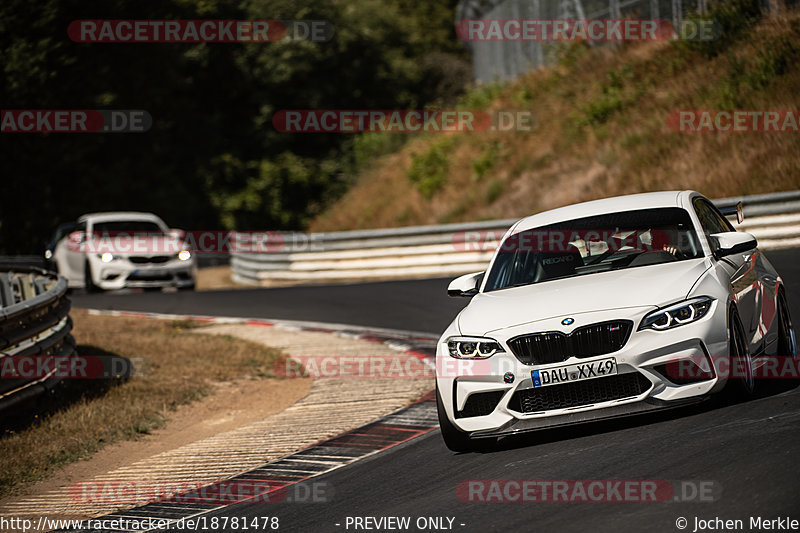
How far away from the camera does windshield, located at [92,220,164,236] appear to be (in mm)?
22656

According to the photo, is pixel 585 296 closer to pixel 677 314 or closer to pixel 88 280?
pixel 677 314

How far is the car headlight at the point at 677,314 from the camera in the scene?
6.35 m

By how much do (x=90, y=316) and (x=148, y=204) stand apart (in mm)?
25106

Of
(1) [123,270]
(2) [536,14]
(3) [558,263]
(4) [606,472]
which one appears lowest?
(4) [606,472]

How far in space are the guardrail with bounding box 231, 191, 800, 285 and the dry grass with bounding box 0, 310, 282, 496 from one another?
5.80m

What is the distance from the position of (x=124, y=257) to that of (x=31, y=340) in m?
11.9

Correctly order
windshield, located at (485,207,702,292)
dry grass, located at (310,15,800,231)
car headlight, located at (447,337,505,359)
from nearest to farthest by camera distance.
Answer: car headlight, located at (447,337,505,359), windshield, located at (485,207,702,292), dry grass, located at (310,15,800,231)

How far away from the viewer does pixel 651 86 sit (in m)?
24.9

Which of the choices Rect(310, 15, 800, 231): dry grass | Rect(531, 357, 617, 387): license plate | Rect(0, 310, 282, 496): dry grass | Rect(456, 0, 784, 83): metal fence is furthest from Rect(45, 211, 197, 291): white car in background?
Rect(531, 357, 617, 387): license plate

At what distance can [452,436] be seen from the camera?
695cm

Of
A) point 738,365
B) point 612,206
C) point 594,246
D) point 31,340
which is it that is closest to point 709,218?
point 612,206

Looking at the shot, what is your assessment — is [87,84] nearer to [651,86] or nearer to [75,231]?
[75,231]

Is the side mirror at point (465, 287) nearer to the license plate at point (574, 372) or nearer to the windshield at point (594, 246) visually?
the windshield at point (594, 246)

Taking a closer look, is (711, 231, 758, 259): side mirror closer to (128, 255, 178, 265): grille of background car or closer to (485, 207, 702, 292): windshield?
(485, 207, 702, 292): windshield
